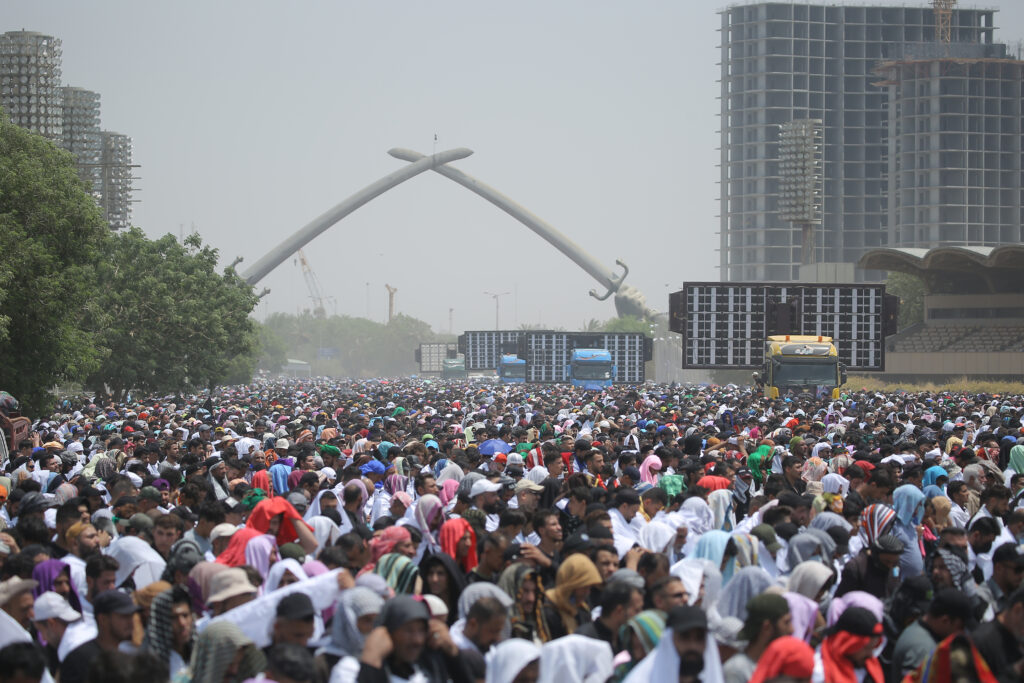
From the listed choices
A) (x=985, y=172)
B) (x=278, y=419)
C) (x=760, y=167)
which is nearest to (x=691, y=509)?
(x=278, y=419)

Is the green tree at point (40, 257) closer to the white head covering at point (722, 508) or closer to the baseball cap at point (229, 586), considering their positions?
Result: the white head covering at point (722, 508)

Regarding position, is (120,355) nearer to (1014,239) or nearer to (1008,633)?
(1008,633)

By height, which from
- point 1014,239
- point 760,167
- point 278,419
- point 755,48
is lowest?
point 278,419

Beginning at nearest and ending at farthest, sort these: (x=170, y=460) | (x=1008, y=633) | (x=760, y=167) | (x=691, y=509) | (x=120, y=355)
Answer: (x=1008, y=633) < (x=691, y=509) < (x=170, y=460) < (x=120, y=355) < (x=760, y=167)

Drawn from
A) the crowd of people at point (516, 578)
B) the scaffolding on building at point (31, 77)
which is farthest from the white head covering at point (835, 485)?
the scaffolding on building at point (31, 77)

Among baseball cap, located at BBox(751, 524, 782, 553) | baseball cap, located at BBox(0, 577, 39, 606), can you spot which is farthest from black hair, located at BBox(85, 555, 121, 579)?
baseball cap, located at BBox(751, 524, 782, 553)

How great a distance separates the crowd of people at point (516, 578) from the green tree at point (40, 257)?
14611 mm

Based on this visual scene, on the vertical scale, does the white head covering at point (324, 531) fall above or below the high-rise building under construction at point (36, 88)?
below

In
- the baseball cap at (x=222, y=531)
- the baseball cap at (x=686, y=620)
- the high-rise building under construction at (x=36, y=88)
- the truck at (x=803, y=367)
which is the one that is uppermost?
the high-rise building under construction at (x=36, y=88)

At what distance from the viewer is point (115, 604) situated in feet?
21.2

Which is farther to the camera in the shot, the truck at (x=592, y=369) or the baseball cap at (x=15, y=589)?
the truck at (x=592, y=369)

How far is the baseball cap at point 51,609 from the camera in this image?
22.4 ft

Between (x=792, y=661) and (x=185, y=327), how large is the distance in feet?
150

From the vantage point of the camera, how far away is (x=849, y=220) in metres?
159
